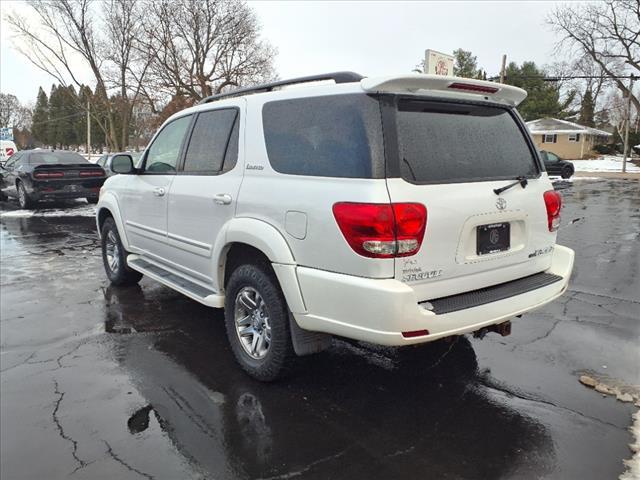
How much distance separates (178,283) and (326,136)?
2111mm

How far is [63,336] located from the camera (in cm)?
459

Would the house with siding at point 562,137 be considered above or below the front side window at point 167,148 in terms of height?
above

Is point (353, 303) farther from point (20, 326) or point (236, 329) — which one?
point (20, 326)

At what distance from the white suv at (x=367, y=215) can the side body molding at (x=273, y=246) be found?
12 millimetres

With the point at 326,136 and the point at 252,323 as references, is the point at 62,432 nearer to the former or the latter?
the point at 252,323

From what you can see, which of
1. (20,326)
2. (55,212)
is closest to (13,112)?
(55,212)

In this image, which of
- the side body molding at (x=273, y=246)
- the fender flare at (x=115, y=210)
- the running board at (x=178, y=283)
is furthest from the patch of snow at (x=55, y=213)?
the side body molding at (x=273, y=246)

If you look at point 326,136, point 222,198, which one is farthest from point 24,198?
point 326,136

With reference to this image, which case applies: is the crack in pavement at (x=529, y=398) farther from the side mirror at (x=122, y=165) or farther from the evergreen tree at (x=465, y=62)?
the evergreen tree at (x=465, y=62)

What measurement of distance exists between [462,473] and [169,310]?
3518 millimetres

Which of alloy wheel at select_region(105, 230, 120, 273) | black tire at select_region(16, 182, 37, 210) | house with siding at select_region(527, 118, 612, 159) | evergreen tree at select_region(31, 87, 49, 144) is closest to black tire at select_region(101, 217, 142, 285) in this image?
alloy wheel at select_region(105, 230, 120, 273)

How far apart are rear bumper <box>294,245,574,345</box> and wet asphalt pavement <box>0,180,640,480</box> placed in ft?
1.99

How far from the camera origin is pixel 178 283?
446 cm

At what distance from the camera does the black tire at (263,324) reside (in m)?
3.29
